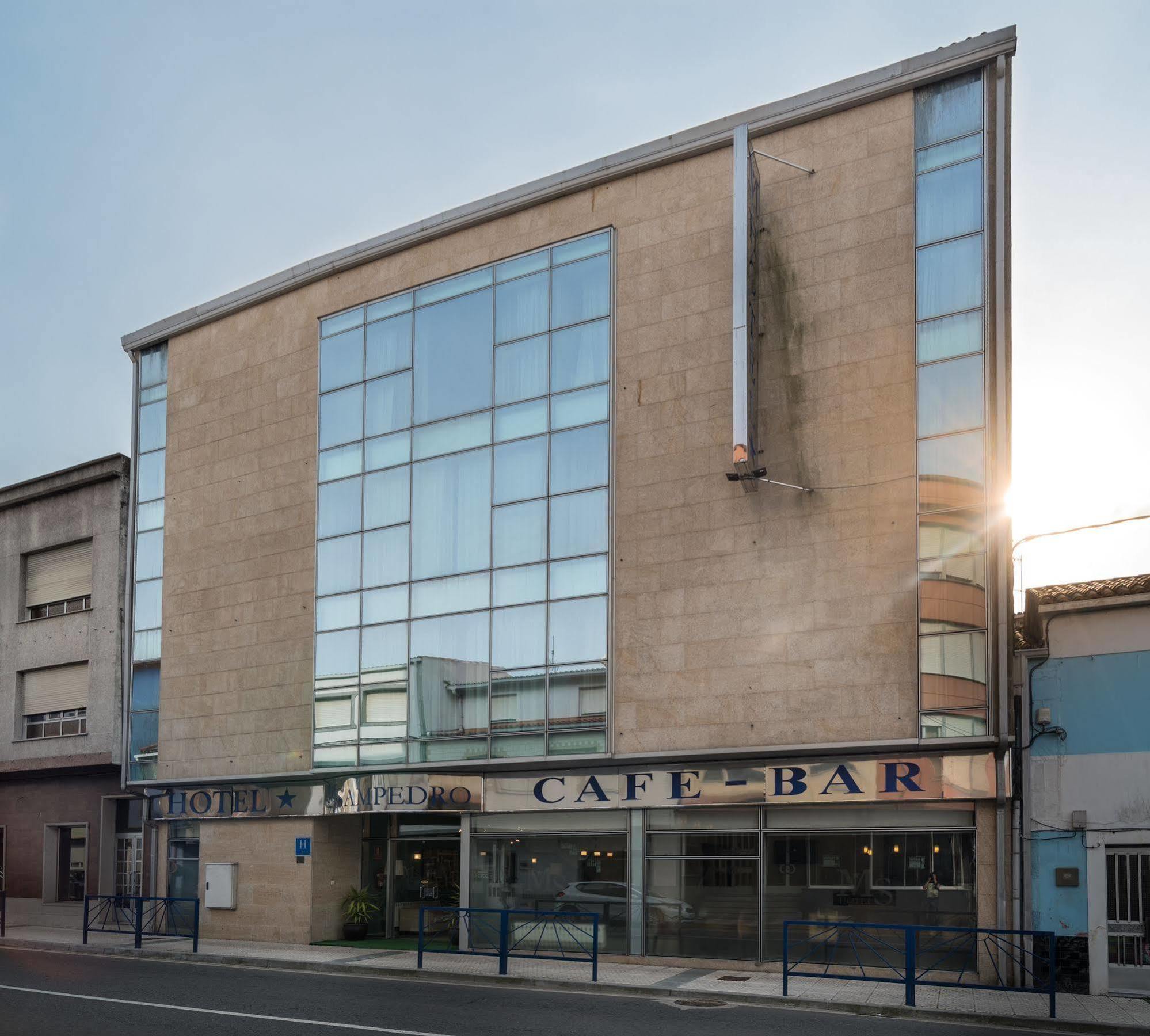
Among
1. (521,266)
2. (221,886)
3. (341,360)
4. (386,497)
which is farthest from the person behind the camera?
(341,360)

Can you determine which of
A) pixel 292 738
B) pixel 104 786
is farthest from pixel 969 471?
pixel 104 786

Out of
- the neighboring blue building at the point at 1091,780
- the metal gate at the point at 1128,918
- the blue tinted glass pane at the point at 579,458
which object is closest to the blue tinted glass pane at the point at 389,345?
the blue tinted glass pane at the point at 579,458

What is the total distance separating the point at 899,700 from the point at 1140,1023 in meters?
5.40

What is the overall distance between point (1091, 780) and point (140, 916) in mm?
16510

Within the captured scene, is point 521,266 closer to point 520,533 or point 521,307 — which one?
point 521,307

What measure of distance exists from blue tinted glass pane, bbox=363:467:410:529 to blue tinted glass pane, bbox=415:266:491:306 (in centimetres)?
333

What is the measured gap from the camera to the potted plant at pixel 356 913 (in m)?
25.3

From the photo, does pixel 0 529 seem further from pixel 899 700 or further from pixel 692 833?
pixel 899 700

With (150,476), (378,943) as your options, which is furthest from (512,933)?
(150,476)

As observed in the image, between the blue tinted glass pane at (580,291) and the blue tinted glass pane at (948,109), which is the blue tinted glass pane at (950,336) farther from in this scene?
the blue tinted glass pane at (580,291)

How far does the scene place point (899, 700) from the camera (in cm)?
1894

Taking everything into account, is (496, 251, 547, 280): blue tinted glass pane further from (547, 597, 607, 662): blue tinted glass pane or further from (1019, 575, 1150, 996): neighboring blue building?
(1019, 575, 1150, 996): neighboring blue building

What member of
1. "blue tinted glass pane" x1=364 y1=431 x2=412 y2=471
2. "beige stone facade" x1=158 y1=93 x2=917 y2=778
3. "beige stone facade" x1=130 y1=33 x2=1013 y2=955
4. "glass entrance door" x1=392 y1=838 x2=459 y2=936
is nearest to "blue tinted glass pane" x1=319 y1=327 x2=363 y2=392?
"beige stone facade" x1=130 y1=33 x2=1013 y2=955

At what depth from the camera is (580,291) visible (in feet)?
76.3
